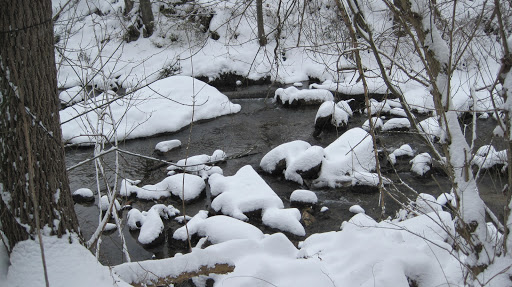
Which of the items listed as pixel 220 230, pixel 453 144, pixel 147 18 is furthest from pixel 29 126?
pixel 147 18

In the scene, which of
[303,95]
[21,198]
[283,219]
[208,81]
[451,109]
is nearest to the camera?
[21,198]

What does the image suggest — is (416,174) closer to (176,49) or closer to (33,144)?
(33,144)

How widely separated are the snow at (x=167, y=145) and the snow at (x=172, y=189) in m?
1.93

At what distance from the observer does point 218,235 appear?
6008 mm

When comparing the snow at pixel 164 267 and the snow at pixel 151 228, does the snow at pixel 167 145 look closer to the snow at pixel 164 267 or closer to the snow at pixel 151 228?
the snow at pixel 151 228

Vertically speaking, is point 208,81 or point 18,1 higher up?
point 18,1

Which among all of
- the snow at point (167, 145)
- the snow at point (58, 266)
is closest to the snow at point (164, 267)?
the snow at point (58, 266)

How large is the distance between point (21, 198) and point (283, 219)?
453 cm

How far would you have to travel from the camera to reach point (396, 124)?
10.0 meters

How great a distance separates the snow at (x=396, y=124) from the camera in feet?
32.8

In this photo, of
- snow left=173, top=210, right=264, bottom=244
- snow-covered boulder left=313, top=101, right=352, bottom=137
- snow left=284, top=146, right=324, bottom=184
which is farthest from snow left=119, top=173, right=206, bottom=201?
snow-covered boulder left=313, top=101, right=352, bottom=137

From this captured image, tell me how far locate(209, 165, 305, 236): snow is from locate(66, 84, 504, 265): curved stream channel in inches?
9.9

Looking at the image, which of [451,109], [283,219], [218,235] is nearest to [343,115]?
[283,219]

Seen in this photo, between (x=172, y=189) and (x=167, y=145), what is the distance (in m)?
2.34
